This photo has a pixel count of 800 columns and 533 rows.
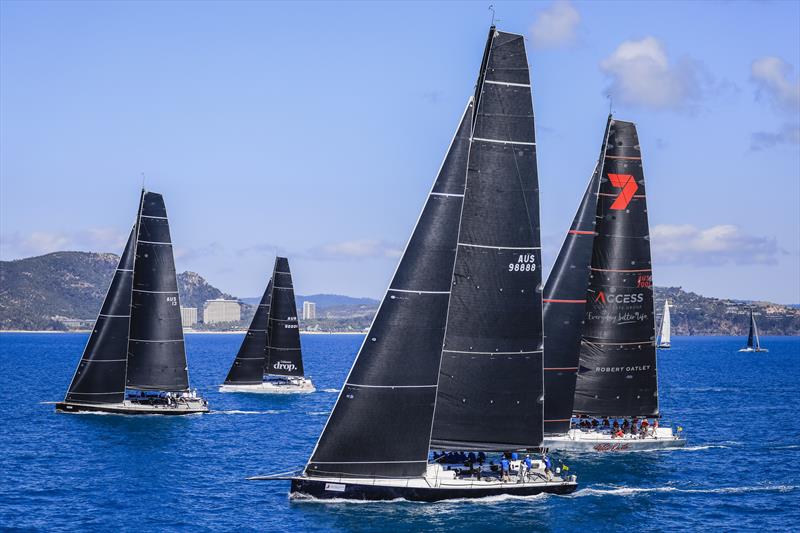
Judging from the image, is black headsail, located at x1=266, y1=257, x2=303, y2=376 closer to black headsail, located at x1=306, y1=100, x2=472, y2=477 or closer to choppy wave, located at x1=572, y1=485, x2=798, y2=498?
choppy wave, located at x1=572, y1=485, x2=798, y2=498

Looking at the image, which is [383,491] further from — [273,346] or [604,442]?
[273,346]

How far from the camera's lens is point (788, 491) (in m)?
50.7

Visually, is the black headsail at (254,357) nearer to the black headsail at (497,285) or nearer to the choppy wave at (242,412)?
the choppy wave at (242,412)

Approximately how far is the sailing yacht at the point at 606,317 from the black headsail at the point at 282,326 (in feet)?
130

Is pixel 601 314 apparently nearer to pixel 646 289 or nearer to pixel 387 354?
pixel 646 289

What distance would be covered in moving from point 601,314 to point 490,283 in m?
19.5

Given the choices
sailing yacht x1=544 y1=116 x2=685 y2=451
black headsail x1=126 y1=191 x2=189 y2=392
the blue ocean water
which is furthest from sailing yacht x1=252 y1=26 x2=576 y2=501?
black headsail x1=126 y1=191 x2=189 y2=392

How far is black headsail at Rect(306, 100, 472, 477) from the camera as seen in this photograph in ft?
133

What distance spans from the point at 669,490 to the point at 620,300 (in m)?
12.4

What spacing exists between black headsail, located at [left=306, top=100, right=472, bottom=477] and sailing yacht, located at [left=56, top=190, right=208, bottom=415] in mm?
34258

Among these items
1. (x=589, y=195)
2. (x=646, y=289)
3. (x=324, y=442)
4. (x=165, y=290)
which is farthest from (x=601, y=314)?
(x=165, y=290)

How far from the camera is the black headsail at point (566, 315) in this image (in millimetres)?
54125

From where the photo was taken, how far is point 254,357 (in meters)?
95.5

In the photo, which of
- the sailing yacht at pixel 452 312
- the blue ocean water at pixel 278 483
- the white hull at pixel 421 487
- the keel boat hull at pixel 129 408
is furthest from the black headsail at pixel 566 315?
the keel boat hull at pixel 129 408
